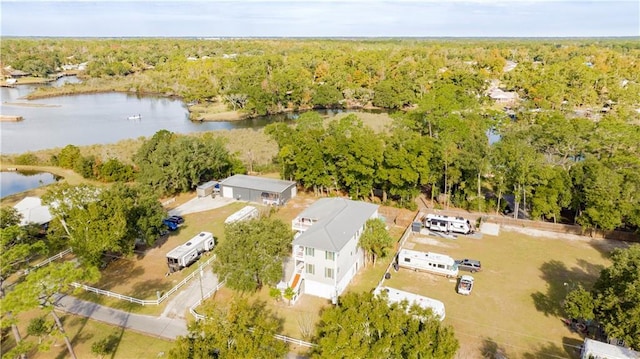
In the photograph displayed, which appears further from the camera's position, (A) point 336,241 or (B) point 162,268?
(B) point 162,268

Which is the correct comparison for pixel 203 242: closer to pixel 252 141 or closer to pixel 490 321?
pixel 490 321

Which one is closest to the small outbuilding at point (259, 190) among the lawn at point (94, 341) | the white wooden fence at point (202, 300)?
the white wooden fence at point (202, 300)

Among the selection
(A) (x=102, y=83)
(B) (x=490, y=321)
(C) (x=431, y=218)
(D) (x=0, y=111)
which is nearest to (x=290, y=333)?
(B) (x=490, y=321)

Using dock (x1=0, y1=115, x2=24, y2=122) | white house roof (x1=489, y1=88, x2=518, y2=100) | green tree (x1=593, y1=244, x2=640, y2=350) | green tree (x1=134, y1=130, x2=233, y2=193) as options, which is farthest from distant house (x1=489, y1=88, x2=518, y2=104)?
dock (x1=0, y1=115, x2=24, y2=122)

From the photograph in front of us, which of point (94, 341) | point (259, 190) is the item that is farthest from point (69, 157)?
point (94, 341)

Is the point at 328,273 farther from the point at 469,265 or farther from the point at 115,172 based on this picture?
the point at 115,172

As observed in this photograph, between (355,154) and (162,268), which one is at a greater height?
(355,154)

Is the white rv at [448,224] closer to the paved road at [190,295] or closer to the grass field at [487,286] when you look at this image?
the grass field at [487,286]
